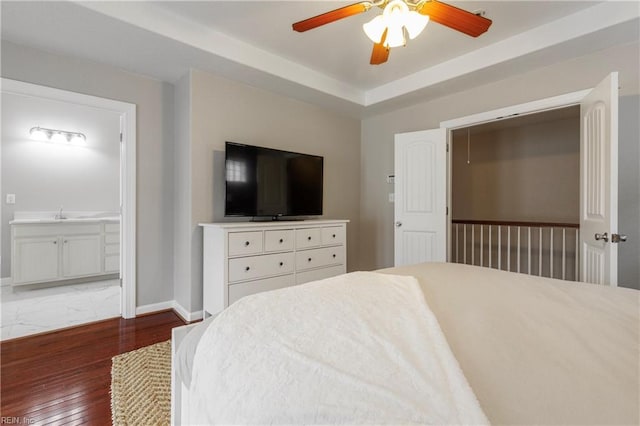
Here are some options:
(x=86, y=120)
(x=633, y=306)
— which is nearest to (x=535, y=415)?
(x=633, y=306)

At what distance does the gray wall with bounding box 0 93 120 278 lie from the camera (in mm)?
3885

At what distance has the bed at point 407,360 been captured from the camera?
561mm

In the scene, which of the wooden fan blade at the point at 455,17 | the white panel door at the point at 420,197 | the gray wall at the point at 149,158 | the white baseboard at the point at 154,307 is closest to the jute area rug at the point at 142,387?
the white baseboard at the point at 154,307

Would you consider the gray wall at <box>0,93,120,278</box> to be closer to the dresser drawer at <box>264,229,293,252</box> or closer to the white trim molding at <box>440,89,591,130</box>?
the dresser drawer at <box>264,229,293,252</box>

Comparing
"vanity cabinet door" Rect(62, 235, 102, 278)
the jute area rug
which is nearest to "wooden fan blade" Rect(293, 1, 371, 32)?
the jute area rug

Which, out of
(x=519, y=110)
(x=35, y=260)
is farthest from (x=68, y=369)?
(x=519, y=110)

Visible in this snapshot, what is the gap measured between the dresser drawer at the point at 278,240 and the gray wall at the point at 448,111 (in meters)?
1.61

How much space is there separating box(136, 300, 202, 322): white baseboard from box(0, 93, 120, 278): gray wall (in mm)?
2553

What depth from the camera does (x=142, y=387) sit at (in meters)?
1.72

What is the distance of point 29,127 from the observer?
4.00 meters

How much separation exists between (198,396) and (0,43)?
3.16 meters

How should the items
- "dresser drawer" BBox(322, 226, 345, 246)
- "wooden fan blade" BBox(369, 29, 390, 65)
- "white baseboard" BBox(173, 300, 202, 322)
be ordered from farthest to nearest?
"dresser drawer" BBox(322, 226, 345, 246) → "white baseboard" BBox(173, 300, 202, 322) → "wooden fan blade" BBox(369, 29, 390, 65)

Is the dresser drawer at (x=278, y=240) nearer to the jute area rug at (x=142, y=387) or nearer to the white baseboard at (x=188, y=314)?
the white baseboard at (x=188, y=314)

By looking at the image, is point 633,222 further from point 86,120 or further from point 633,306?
point 86,120
